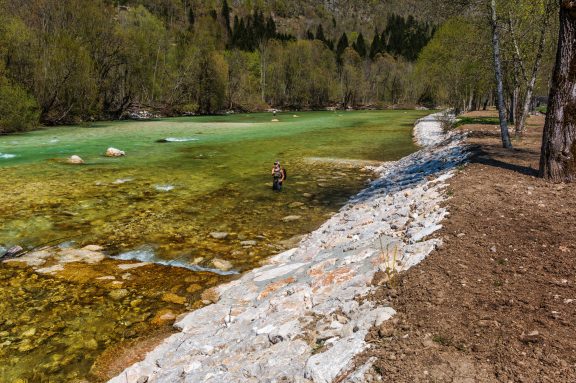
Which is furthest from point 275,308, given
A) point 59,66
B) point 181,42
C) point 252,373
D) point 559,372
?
point 181,42

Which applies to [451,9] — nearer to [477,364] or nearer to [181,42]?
[477,364]

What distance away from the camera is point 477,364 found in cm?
427

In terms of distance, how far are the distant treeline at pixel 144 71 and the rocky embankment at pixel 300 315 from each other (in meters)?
13.1

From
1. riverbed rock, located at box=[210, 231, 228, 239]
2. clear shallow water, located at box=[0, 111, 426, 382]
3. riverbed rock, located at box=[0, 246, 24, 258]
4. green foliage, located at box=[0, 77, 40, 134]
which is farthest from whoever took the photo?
green foliage, located at box=[0, 77, 40, 134]

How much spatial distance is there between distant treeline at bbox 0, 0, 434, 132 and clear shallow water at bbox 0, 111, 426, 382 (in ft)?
35.1

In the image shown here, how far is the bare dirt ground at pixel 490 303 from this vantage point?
167 inches

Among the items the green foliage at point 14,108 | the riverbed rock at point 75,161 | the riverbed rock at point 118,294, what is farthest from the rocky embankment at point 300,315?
the green foliage at point 14,108

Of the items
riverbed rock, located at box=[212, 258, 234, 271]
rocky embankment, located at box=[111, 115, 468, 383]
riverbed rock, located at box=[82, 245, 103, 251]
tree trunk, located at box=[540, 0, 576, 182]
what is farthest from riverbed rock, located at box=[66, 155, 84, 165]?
tree trunk, located at box=[540, 0, 576, 182]

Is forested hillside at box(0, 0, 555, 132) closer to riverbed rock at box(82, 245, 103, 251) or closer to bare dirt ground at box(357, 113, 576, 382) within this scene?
bare dirt ground at box(357, 113, 576, 382)

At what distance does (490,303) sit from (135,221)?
39.6 ft

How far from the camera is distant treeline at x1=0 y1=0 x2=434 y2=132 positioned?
46094 mm

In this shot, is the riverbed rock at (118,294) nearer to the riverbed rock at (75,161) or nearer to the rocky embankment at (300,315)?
the rocky embankment at (300,315)

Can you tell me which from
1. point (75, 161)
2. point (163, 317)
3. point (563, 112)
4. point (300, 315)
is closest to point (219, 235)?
point (163, 317)

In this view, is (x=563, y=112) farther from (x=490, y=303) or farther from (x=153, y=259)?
(x=153, y=259)
